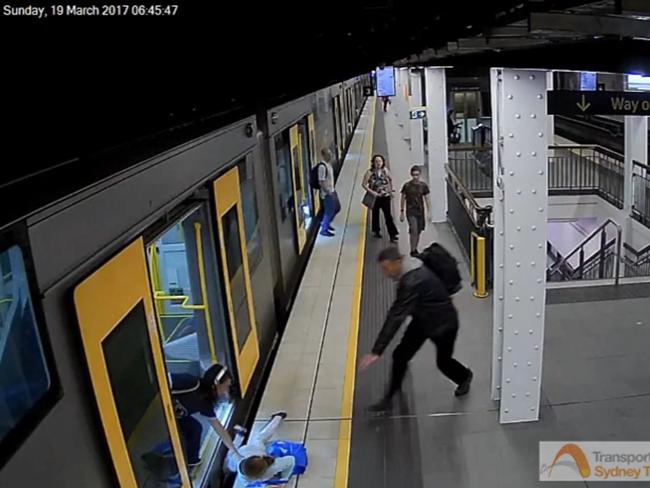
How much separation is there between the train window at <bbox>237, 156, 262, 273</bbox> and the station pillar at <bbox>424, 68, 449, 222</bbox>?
642 centimetres

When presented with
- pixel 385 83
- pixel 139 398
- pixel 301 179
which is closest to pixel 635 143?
pixel 301 179

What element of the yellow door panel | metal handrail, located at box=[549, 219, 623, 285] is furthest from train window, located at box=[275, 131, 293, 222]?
metal handrail, located at box=[549, 219, 623, 285]

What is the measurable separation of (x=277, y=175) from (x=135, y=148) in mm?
4655

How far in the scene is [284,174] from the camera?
29.3 feet

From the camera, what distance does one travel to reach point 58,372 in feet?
8.07

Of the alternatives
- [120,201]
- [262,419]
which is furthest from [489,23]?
[262,419]

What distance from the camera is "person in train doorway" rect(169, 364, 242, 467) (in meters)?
4.52

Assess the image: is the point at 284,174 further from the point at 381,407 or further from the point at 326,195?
the point at 381,407

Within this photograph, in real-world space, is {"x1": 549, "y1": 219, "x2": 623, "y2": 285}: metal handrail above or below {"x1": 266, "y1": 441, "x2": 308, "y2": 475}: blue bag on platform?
below

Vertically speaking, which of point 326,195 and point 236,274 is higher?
point 236,274

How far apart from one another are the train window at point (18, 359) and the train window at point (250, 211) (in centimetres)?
372

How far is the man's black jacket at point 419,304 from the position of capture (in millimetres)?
5312

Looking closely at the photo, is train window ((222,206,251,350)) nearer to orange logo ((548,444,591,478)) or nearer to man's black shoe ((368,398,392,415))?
man's black shoe ((368,398,392,415))

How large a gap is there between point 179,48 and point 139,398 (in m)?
1.65
